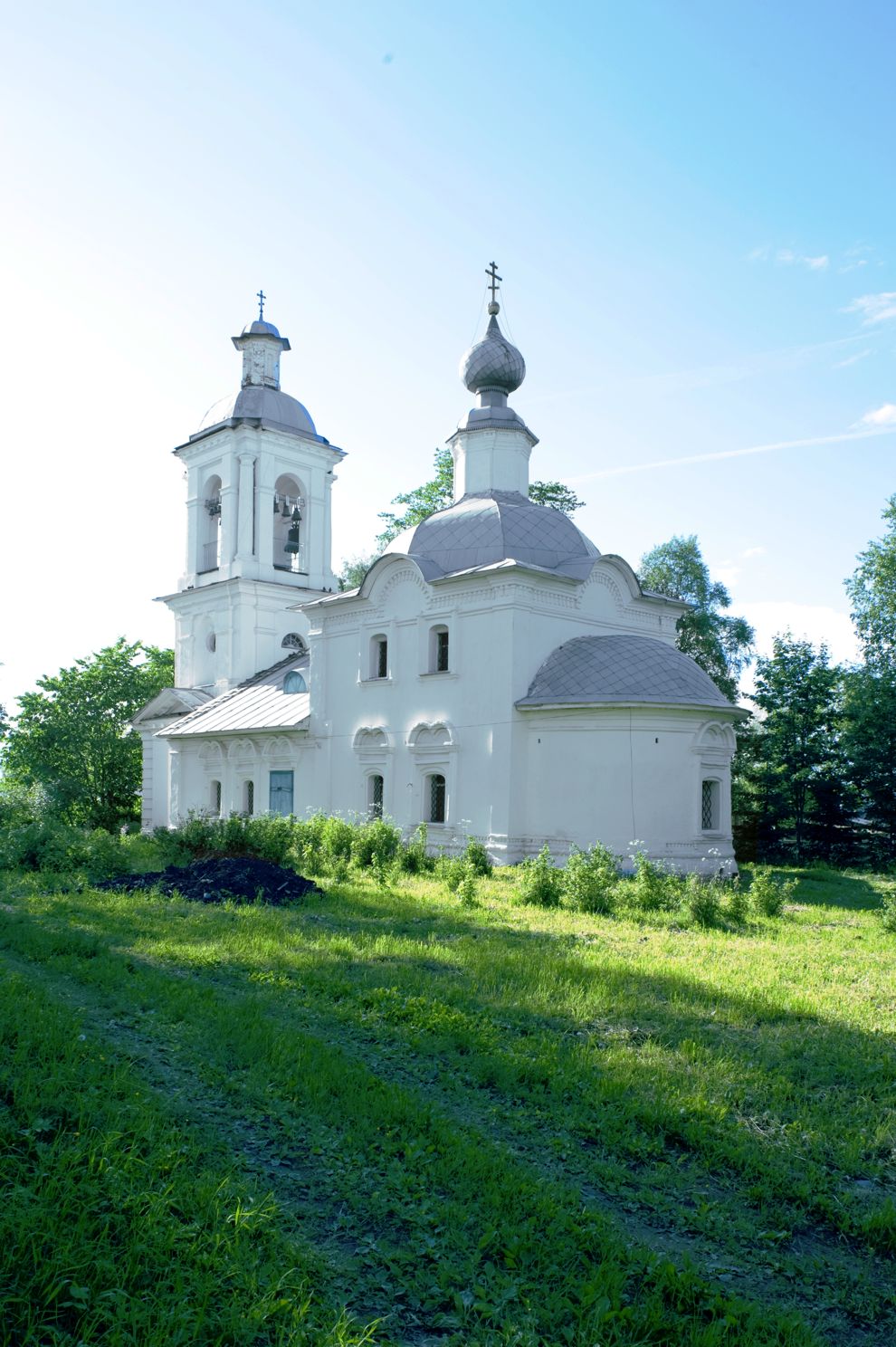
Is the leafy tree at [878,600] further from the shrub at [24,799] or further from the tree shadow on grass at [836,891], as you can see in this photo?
the shrub at [24,799]

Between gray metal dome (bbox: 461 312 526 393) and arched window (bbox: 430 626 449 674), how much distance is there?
6.55 meters

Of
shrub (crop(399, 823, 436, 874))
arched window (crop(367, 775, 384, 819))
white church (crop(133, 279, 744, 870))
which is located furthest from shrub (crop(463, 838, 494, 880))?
arched window (crop(367, 775, 384, 819))

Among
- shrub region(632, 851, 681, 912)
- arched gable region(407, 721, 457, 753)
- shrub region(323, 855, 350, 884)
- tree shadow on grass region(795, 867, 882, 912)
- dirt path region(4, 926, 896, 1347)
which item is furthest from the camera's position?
arched gable region(407, 721, 457, 753)

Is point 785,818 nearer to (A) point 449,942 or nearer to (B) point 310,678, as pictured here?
(B) point 310,678

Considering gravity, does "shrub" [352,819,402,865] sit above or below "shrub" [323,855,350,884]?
above

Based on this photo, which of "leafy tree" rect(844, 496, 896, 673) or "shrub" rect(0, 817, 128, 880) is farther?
"leafy tree" rect(844, 496, 896, 673)

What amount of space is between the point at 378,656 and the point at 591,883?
9463 mm

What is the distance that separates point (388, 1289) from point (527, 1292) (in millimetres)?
478

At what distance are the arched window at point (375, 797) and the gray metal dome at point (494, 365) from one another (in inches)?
366

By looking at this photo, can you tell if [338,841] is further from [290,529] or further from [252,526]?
[290,529]

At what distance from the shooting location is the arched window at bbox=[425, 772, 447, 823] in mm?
19297

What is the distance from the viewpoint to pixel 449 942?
938 cm

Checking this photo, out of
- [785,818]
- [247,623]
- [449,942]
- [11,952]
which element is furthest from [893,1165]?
[247,623]

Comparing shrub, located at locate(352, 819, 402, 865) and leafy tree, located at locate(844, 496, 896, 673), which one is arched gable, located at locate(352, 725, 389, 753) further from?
leafy tree, located at locate(844, 496, 896, 673)
